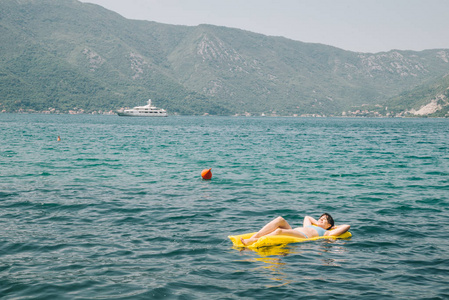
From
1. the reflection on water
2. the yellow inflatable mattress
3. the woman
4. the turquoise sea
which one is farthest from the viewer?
the woman

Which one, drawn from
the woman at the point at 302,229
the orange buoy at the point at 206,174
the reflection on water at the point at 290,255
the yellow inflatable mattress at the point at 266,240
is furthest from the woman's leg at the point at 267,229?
the orange buoy at the point at 206,174

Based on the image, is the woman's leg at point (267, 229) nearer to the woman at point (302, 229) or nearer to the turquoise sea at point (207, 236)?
the woman at point (302, 229)

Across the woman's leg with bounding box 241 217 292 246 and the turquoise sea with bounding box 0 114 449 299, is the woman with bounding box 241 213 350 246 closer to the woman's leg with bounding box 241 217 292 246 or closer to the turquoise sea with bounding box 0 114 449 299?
the woman's leg with bounding box 241 217 292 246

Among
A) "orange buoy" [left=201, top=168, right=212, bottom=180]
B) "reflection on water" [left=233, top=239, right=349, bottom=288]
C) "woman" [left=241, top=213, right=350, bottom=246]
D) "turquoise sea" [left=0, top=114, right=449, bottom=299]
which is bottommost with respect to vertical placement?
"reflection on water" [left=233, top=239, right=349, bottom=288]

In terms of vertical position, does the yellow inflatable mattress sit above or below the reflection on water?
above

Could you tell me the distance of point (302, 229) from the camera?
1255cm

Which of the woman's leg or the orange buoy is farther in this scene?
the orange buoy

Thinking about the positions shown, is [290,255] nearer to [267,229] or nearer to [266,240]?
[266,240]

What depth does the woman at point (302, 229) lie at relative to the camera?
11539mm

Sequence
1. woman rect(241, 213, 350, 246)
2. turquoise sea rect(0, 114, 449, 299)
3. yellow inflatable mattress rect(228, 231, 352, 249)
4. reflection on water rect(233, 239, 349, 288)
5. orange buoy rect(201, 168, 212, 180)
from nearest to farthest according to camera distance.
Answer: turquoise sea rect(0, 114, 449, 299) < reflection on water rect(233, 239, 349, 288) < yellow inflatable mattress rect(228, 231, 352, 249) < woman rect(241, 213, 350, 246) < orange buoy rect(201, 168, 212, 180)

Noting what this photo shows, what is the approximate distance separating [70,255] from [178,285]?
3370 mm

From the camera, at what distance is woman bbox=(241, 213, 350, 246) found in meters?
11.5

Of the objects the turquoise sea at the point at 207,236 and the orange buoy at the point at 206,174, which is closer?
the turquoise sea at the point at 207,236

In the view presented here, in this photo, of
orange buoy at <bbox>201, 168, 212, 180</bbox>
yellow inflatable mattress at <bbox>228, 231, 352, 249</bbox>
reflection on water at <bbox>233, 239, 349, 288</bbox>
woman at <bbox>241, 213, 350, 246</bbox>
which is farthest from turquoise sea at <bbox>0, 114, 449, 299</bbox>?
orange buoy at <bbox>201, 168, 212, 180</bbox>
